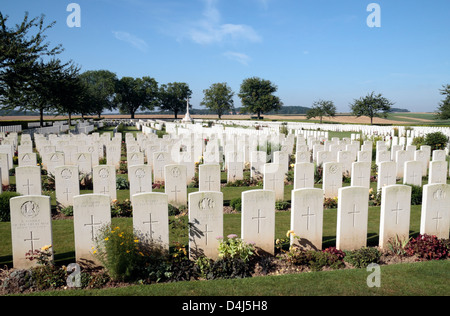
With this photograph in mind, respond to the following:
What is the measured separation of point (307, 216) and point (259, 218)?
2.70 ft

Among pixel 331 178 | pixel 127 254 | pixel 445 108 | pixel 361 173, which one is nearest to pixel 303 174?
pixel 331 178

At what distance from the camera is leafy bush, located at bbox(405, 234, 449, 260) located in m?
5.50

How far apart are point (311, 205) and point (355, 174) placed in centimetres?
429

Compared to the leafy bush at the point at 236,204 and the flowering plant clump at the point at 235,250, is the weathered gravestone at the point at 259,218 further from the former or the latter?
the leafy bush at the point at 236,204

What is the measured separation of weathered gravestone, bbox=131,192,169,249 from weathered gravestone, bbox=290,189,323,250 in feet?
6.99

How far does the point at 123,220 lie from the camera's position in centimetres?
754

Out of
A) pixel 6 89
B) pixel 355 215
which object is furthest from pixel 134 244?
pixel 6 89

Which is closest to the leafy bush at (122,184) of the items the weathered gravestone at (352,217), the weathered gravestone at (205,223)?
the weathered gravestone at (205,223)

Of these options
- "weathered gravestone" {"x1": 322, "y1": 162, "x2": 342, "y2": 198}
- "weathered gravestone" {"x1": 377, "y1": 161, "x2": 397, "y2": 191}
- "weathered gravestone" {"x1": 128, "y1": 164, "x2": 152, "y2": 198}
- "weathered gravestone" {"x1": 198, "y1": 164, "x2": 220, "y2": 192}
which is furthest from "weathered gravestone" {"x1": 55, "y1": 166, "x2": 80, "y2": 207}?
"weathered gravestone" {"x1": 377, "y1": 161, "x2": 397, "y2": 191}

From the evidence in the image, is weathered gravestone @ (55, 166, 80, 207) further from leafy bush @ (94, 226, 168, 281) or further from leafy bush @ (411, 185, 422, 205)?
leafy bush @ (411, 185, 422, 205)

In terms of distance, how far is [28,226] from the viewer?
5.06 meters

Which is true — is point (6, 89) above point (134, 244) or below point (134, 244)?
above

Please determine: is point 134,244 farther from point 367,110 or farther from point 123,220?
point 367,110

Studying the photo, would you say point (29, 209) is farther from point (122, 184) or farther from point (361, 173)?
point (361, 173)
